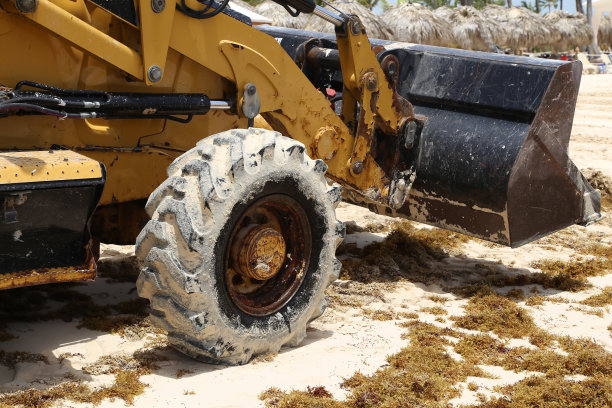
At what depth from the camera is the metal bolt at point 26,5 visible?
3.62 m

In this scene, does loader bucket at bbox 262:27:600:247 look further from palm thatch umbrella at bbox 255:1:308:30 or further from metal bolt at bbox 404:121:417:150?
palm thatch umbrella at bbox 255:1:308:30

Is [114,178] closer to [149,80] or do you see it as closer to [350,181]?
[149,80]

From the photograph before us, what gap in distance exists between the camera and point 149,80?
4129mm

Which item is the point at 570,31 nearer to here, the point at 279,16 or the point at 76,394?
the point at 279,16

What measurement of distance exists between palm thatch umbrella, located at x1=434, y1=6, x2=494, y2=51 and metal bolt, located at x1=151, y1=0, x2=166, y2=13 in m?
27.2

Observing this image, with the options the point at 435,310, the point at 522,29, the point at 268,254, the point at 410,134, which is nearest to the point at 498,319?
the point at 435,310

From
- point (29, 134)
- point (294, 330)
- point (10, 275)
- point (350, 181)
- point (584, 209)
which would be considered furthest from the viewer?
point (584, 209)

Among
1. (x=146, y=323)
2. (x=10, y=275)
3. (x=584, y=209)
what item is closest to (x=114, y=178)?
(x=146, y=323)

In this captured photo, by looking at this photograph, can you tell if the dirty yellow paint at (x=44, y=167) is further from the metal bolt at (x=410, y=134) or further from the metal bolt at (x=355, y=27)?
the metal bolt at (x=410, y=134)

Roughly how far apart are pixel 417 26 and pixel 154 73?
2151 centimetres

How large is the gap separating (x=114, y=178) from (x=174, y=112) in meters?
0.47

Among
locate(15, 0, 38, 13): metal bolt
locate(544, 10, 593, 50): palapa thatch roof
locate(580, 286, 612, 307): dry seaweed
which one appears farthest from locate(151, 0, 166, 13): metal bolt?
A: locate(544, 10, 593, 50): palapa thatch roof

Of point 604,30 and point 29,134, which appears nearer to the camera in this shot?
point 29,134

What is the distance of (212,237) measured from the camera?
374 centimetres
